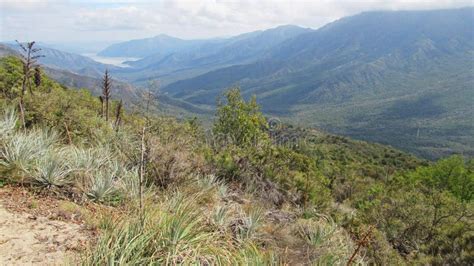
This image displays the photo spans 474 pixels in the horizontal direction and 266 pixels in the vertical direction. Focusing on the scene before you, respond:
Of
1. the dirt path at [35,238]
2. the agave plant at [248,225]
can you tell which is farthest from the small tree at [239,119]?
the dirt path at [35,238]

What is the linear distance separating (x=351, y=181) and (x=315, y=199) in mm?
18629

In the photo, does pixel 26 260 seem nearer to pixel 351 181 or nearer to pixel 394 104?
pixel 351 181

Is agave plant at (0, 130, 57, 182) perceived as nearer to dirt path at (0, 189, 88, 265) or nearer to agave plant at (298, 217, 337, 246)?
dirt path at (0, 189, 88, 265)

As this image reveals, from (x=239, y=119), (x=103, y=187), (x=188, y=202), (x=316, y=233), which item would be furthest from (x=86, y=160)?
(x=239, y=119)

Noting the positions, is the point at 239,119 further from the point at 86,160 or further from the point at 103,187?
the point at 103,187

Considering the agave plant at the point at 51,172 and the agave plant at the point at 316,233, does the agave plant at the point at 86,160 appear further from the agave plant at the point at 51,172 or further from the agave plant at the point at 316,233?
the agave plant at the point at 316,233

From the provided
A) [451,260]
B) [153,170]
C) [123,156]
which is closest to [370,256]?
[451,260]

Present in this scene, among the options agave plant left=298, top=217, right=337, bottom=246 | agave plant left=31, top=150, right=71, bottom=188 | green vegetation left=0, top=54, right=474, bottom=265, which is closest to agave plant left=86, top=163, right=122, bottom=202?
green vegetation left=0, top=54, right=474, bottom=265

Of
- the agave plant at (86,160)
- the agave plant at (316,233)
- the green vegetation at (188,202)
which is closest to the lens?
the green vegetation at (188,202)

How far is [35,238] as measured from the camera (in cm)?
468

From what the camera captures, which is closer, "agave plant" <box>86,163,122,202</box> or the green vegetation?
the green vegetation

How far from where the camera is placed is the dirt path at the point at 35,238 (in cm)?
422

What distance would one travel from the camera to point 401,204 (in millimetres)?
14352

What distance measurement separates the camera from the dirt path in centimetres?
422
